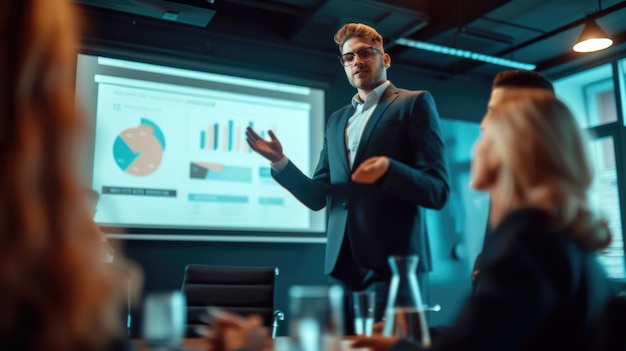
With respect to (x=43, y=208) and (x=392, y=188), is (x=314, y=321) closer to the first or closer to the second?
Result: (x=43, y=208)

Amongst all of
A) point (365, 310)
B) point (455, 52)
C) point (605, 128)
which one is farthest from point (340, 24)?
point (365, 310)

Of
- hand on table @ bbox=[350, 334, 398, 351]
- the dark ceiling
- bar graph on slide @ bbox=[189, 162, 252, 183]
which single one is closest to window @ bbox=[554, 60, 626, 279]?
the dark ceiling

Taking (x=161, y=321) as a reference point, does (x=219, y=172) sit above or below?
above

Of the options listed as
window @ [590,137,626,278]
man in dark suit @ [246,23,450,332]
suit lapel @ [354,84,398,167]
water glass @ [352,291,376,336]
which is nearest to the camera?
water glass @ [352,291,376,336]

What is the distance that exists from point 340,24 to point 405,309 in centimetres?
380

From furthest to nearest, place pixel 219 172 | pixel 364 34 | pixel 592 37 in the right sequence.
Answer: pixel 219 172, pixel 592 37, pixel 364 34

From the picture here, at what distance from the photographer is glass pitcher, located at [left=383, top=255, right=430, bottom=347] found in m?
1.07

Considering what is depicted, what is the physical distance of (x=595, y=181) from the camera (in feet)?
3.31

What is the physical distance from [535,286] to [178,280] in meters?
3.58

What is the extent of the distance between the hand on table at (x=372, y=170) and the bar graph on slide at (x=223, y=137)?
2.82 m

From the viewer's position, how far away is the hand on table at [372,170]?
1.53m

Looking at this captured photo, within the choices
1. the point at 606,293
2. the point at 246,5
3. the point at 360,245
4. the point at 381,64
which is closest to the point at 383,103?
the point at 381,64

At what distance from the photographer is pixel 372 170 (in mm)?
1542

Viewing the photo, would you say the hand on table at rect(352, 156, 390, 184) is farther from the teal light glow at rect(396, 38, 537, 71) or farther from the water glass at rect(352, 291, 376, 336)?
the teal light glow at rect(396, 38, 537, 71)
